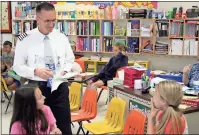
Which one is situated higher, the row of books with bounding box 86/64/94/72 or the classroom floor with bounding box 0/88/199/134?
the row of books with bounding box 86/64/94/72

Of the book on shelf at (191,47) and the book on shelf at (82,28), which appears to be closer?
the book on shelf at (191,47)

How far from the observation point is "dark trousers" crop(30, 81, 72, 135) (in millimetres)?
2729

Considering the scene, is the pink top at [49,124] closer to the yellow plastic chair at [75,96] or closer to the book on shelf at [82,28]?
the yellow plastic chair at [75,96]

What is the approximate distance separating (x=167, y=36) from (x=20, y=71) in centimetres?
420

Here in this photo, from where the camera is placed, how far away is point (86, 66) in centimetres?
711

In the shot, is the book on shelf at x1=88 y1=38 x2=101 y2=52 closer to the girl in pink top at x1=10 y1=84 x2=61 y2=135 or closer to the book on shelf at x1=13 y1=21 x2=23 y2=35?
the book on shelf at x1=13 y1=21 x2=23 y2=35

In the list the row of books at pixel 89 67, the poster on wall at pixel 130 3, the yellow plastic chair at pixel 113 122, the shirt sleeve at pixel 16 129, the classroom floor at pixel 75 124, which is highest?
the poster on wall at pixel 130 3

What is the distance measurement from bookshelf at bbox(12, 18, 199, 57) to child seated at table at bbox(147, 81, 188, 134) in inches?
157

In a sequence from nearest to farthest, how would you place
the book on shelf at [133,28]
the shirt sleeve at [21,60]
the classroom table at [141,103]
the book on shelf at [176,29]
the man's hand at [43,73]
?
the man's hand at [43,73], the shirt sleeve at [21,60], the classroom table at [141,103], the book on shelf at [176,29], the book on shelf at [133,28]

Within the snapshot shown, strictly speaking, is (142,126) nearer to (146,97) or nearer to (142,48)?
(146,97)

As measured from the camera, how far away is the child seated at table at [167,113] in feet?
6.97

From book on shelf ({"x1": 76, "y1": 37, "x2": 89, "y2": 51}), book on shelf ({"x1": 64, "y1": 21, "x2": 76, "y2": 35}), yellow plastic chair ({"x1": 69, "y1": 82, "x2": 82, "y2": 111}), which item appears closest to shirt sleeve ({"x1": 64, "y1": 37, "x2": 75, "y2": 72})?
yellow plastic chair ({"x1": 69, "y1": 82, "x2": 82, "y2": 111})

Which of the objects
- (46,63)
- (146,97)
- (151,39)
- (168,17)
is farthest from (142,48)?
(46,63)

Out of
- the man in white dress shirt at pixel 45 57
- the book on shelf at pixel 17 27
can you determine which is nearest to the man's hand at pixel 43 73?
the man in white dress shirt at pixel 45 57
